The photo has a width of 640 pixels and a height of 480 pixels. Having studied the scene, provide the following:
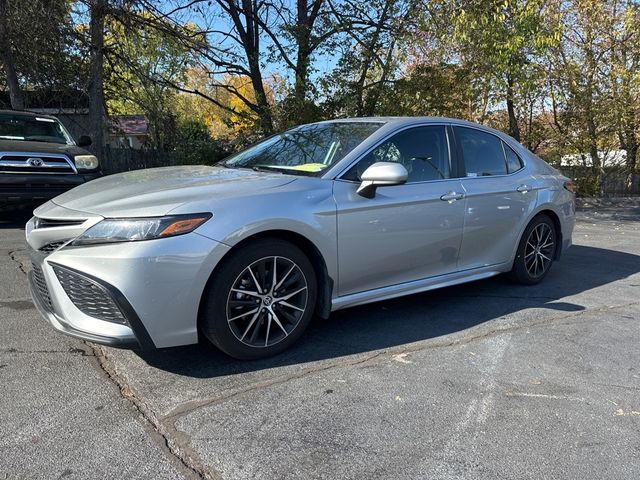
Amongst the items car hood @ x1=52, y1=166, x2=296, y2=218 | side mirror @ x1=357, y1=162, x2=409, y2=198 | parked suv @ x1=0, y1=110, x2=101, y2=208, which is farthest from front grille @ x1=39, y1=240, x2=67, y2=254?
parked suv @ x1=0, y1=110, x2=101, y2=208

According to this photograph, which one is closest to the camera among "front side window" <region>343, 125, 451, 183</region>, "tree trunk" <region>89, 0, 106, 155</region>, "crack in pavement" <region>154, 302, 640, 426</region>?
"crack in pavement" <region>154, 302, 640, 426</region>

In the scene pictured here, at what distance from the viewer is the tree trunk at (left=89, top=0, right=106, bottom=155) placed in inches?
444

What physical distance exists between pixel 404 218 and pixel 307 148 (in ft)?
3.17

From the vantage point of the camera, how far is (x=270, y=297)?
134 inches

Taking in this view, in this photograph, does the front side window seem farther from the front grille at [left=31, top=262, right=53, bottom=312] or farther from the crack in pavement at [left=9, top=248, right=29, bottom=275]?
the crack in pavement at [left=9, top=248, right=29, bottom=275]

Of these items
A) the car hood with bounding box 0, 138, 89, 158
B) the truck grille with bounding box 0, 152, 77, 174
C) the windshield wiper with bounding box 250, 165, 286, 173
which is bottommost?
the windshield wiper with bounding box 250, 165, 286, 173

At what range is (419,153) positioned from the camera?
4402mm

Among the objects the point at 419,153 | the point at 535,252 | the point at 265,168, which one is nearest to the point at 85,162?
the point at 265,168

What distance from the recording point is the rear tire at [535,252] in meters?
5.25

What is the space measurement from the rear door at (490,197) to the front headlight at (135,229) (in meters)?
2.52

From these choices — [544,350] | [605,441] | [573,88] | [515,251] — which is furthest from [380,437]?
[573,88]

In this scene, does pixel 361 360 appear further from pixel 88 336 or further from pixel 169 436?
pixel 88 336

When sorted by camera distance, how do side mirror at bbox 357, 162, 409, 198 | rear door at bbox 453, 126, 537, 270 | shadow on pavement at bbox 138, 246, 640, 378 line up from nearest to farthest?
shadow on pavement at bbox 138, 246, 640, 378 < side mirror at bbox 357, 162, 409, 198 < rear door at bbox 453, 126, 537, 270

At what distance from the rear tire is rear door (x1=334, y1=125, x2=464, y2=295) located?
1104 millimetres
